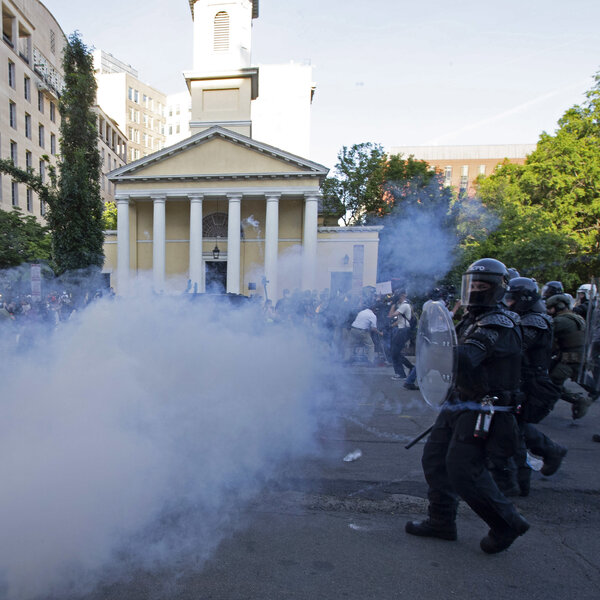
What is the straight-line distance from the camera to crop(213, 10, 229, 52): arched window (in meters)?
29.9

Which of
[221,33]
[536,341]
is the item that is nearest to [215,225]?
[221,33]

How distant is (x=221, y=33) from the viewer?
30047mm

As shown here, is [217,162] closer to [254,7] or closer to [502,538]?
[254,7]

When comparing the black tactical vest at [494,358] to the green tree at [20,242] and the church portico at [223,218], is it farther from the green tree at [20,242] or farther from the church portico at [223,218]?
the church portico at [223,218]

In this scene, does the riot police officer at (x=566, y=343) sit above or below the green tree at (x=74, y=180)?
below

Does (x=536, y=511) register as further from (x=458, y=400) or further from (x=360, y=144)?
(x=360, y=144)

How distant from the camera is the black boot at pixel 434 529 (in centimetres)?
283

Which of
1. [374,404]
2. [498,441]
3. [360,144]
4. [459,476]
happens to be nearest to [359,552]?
[459,476]

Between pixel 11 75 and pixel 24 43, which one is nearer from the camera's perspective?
pixel 11 75

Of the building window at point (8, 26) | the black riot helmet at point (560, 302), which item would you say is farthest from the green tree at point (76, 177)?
the building window at point (8, 26)

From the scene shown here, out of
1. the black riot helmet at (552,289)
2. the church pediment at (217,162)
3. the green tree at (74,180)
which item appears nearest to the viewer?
the black riot helmet at (552,289)

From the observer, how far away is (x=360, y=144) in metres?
30.6

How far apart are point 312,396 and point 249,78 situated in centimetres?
2880

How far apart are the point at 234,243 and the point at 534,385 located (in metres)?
22.7
